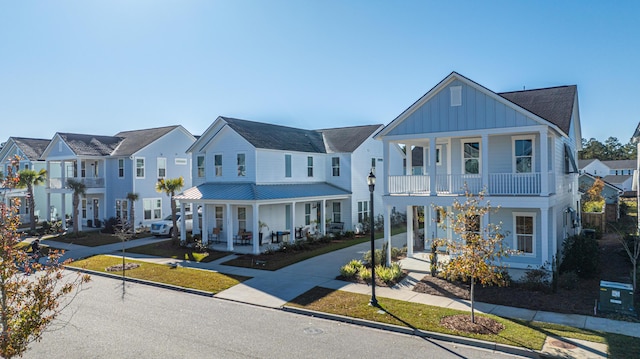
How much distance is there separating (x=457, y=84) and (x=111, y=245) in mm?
22239

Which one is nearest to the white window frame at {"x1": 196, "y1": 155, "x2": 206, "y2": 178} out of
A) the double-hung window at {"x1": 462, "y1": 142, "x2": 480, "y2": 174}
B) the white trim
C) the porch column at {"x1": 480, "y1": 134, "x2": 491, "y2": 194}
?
the double-hung window at {"x1": 462, "y1": 142, "x2": 480, "y2": 174}

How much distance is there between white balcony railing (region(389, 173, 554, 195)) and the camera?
15.7 m

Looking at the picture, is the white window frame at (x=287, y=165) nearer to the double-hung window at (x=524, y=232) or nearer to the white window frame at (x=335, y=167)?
the white window frame at (x=335, y=167)

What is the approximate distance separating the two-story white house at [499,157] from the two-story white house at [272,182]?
8.33 meters

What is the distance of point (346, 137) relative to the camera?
31.7 m

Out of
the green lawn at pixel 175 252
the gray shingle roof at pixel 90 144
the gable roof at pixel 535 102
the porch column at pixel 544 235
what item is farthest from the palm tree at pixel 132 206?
the porch column at pixel 544 235

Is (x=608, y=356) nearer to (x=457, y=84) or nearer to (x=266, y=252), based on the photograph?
(x=457, y=84)

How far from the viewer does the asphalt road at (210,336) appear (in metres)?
9.35

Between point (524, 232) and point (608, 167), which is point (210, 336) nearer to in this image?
point (524, 232)

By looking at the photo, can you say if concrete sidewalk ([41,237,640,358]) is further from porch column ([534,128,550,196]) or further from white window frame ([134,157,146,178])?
white window frame ([134,157,146,178])

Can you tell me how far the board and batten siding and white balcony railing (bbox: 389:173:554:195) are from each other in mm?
1998

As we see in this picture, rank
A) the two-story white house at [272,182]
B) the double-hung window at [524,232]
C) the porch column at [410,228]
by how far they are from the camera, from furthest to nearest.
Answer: the two-story white house at [272,182]
the porch column at [410,228]
the double-hung window at [524,232]

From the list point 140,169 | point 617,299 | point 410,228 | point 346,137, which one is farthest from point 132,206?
point 617,299

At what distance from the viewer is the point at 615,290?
37.4 feet
